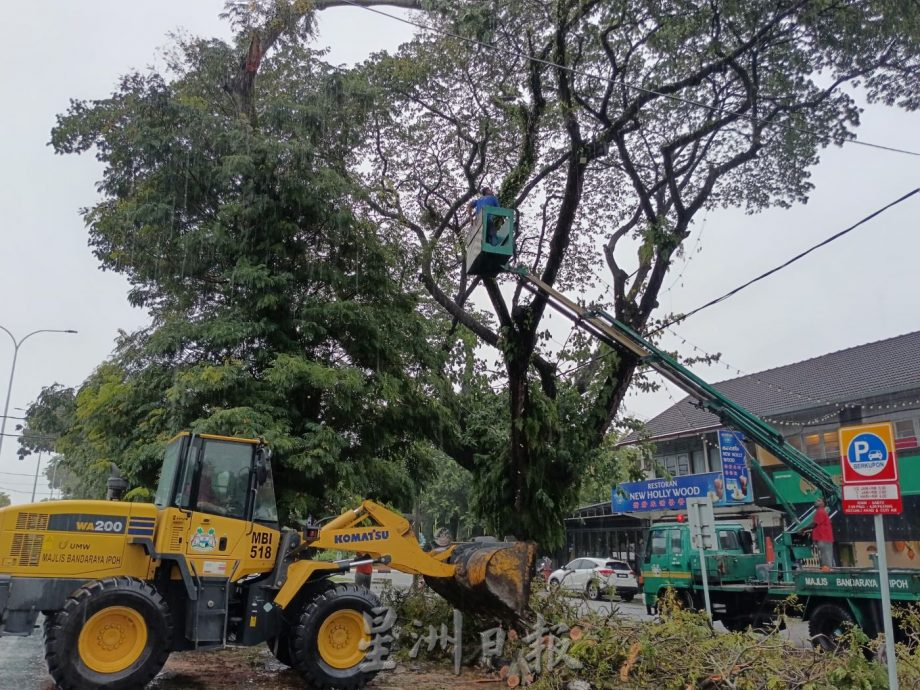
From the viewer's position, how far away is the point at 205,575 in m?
8.16

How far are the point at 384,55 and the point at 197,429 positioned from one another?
31.8 feet

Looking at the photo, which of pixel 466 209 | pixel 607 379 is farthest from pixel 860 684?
pixel 466 209

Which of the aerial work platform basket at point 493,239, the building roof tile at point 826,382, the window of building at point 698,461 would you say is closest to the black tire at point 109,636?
the aerial work platform basket at point 493,239

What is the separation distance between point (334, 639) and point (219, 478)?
226 centimetres

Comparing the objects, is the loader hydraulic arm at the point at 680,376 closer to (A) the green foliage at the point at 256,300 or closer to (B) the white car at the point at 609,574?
(A) the green foliage at the point at 256,300

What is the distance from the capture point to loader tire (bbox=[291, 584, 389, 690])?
821cm

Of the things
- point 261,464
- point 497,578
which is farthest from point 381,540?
point 261,464

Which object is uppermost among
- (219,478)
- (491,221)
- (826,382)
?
(826,382)

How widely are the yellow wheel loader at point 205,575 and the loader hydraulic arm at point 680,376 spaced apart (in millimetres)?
→ 4371

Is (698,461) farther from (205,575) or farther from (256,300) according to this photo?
(205,575)

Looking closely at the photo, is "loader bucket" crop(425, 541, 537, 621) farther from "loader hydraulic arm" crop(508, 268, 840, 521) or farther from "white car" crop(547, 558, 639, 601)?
"white car" crop(547, 558, 639, 601)

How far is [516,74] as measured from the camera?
14.1m

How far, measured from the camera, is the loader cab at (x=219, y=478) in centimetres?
837

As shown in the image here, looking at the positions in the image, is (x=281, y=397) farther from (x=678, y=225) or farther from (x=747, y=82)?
(x=747, y=82)
